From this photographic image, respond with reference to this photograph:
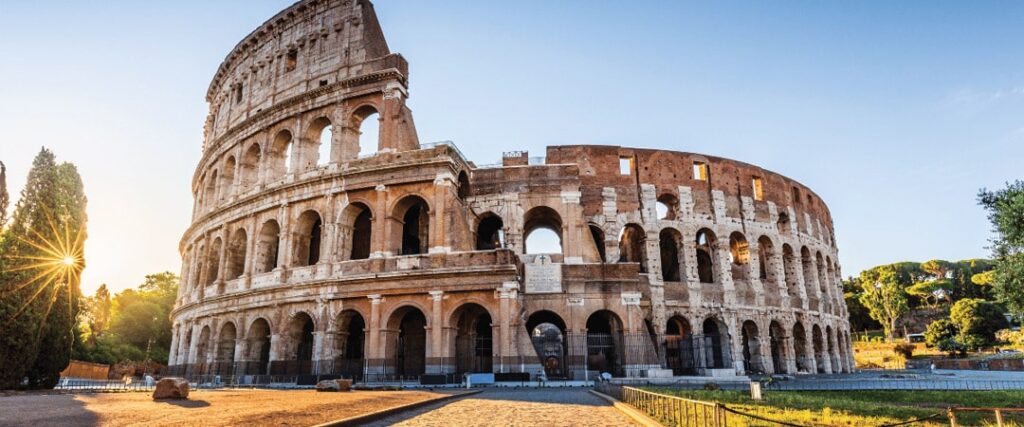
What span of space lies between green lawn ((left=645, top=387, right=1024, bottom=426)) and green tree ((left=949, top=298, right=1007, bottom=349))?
35.4 metres

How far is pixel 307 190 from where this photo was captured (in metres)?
21.9

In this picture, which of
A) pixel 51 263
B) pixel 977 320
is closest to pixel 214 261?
pixel 51 263

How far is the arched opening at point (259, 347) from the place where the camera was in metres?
21.3

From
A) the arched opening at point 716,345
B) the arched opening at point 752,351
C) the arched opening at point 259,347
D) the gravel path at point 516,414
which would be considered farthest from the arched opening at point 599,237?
the arched opening at point 259,347

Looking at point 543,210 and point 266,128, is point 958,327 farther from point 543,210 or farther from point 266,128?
point 266,128

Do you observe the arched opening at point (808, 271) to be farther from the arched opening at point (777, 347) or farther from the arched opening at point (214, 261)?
the arched opening at point (214, 261)

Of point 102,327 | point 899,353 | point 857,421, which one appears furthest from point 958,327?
point 102,327

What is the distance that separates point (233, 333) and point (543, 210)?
45.5 feet

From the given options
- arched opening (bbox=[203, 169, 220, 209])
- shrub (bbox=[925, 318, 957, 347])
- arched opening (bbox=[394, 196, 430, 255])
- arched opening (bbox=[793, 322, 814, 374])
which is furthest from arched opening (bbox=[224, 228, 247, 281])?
shrub (bbox=[925, 318, 957, 347])

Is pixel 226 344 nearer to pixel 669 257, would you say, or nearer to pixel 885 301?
pixel 669 257

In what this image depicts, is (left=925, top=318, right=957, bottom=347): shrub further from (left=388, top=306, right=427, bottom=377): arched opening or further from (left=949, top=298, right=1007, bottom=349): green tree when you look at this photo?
(left=388, top=306, right=427, bottom=377): arched opening

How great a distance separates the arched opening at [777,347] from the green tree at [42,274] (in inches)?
1044

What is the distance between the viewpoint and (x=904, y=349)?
1588 inches

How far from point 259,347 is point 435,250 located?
873cm
